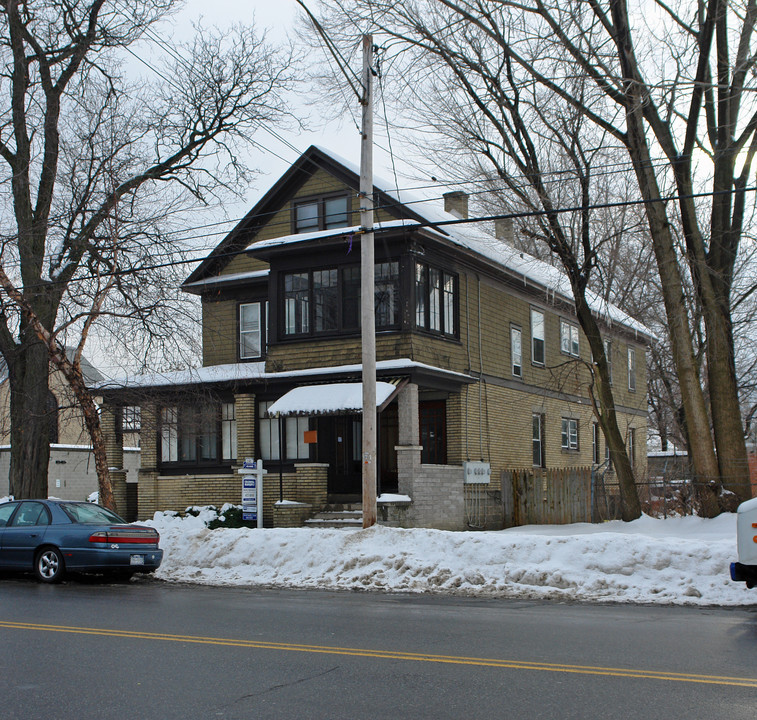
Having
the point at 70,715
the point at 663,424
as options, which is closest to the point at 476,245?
the point at 70,715

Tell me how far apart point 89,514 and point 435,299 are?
34.1ft

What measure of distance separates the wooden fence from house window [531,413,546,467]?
14.2ft

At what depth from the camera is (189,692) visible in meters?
6.60

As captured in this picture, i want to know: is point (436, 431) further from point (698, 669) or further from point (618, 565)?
point (698, 669)


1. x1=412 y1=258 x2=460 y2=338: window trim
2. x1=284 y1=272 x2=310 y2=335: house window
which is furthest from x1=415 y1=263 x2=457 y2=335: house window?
x1=284 y1=272 x2=310 y2=335: house window

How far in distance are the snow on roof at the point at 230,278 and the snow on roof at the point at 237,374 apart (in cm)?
248

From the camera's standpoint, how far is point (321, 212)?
24.6 meters

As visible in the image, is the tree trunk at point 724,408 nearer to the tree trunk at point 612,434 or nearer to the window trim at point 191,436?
the tree trunk at point 612,434

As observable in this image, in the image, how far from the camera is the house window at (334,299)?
2172cm

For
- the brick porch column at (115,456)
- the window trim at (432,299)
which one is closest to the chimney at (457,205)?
the window trim at (432,299)

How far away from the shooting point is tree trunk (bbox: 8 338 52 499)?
21575 mm

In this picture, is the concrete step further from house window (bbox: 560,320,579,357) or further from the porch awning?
house window (bbox: 560,320,579,357)

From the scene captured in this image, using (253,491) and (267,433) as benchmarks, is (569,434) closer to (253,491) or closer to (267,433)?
(267,433)

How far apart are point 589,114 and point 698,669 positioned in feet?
47.6
